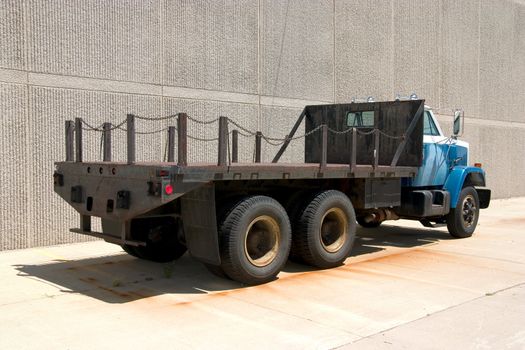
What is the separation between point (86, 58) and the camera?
390 inches

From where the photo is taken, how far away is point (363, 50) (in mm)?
15281

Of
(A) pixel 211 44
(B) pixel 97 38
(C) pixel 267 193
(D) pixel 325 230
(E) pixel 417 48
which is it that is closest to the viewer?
(C) pixel 267 193

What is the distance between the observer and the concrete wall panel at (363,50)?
14664 mm

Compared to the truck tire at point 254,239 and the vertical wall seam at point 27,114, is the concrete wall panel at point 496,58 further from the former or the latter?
the vertical wall seam at point 27,114

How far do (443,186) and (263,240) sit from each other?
Answer: 4.76 metres

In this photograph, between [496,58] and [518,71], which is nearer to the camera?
[496,58]

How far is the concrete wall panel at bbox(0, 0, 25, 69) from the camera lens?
29.2 ft

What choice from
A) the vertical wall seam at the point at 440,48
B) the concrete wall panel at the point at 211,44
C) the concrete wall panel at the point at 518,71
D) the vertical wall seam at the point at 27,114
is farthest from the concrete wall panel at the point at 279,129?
the concrete wall panel at the point at 518,71

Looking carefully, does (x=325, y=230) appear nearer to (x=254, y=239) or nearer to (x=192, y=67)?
(x=254, y=239)

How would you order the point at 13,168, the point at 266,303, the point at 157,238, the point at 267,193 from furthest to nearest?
the point at 13,168, the point at 267,193, the point at 157,238, the point at 266,303

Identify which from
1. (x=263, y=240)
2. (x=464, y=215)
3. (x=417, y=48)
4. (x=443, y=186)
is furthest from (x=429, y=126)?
(x=417, y=48)

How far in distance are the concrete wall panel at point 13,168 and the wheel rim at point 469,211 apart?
25.9 ft

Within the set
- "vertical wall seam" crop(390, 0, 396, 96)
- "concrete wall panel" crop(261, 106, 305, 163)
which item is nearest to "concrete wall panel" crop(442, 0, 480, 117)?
"vertical wall seam" crop(390, 0, 396, 96)

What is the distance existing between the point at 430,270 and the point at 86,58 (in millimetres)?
6676
